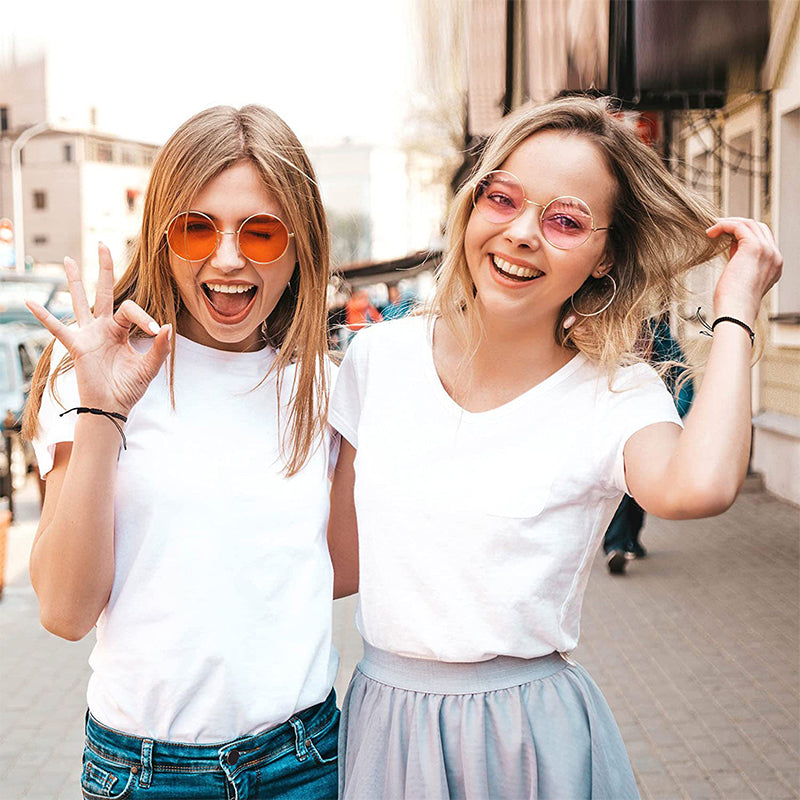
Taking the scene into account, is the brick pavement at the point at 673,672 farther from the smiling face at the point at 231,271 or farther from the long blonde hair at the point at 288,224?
the smiling face at the point at 231,271

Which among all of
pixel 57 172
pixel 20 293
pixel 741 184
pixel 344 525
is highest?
pixel 57 172

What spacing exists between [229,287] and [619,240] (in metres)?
0.78

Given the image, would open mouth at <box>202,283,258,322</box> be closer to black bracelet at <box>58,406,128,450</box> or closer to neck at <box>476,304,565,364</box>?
black bracelet at <box>58,406,128,450</box>

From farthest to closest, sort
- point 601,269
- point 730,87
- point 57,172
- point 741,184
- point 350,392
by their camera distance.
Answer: point 57,172 < point 741,184 < point 730,87 < point 350,392 < point 601,269

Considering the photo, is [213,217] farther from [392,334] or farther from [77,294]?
[392,334]

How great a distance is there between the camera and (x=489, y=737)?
76.6 inches

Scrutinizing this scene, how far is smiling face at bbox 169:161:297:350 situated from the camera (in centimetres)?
201

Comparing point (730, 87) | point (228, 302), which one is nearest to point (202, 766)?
point (228, 302)

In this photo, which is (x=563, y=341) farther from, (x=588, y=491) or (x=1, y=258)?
(x=1, y=258)

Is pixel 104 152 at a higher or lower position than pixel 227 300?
higher

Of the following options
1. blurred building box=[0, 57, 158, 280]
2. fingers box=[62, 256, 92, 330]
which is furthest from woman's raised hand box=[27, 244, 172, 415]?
blurred building box=[0, 57, 158, 280]

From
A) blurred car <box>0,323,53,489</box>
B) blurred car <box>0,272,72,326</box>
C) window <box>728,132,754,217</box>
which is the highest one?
window <box>728,132,754,217</box>

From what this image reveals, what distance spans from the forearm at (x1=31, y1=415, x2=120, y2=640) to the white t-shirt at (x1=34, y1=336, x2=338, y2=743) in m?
0.08

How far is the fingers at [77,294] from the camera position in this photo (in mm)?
1857
